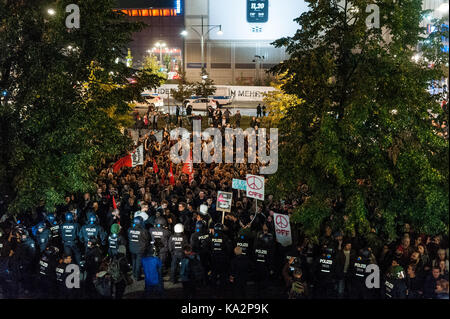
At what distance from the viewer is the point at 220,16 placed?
53.5 m

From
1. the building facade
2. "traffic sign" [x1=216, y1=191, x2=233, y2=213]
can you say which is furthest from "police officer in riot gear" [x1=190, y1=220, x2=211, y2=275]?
the building facade

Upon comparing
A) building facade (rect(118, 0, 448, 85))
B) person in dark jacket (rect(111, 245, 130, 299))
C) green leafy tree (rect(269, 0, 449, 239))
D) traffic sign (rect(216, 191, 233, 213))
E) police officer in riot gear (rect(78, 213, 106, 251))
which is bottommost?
person in dark jacket (rect(111, 245, 130, 299))

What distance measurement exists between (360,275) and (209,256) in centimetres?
327

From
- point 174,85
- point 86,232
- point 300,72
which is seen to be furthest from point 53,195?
point 174,85

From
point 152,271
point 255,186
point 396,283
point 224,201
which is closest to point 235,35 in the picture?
point 255,186

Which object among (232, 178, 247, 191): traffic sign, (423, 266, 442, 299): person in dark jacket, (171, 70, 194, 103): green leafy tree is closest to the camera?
(423, 266, 442, 299): person in dark jacket

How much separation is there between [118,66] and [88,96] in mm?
1109

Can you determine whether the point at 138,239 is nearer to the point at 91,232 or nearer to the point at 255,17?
the point at 91,232

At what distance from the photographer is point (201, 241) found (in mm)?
10273

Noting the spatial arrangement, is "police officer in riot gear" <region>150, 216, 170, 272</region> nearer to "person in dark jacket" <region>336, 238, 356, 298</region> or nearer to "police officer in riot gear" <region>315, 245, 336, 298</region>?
"police officer in riot gear" <region>315, 245, 336, 298</region>

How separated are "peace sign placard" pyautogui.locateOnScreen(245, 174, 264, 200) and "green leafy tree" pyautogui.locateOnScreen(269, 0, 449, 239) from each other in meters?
1.11

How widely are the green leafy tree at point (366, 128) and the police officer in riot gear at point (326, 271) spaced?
675 millimetres

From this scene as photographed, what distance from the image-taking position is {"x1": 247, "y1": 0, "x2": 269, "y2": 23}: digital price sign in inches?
2032

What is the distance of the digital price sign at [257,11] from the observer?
5162cm
